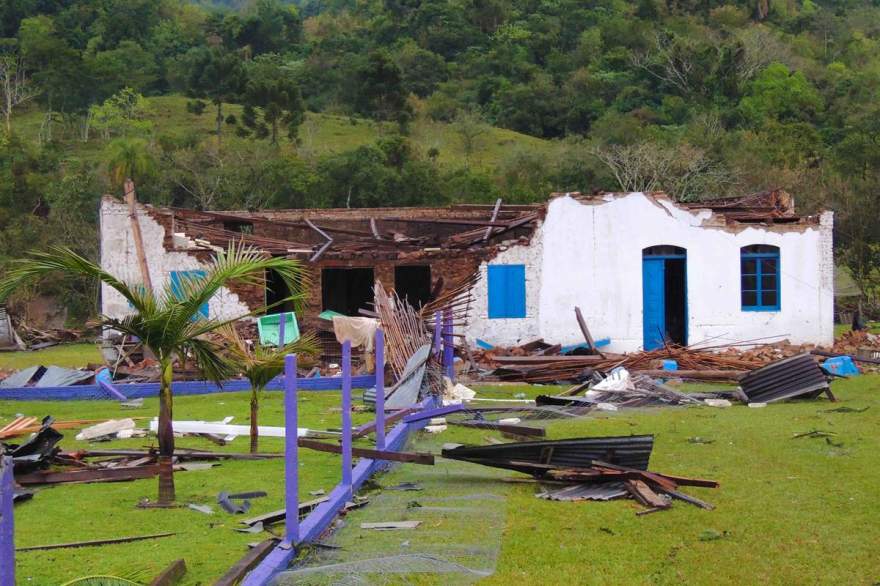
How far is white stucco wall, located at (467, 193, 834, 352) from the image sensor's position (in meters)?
23.6

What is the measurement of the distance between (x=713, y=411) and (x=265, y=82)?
4667 centimetres

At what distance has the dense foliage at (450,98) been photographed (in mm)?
41656

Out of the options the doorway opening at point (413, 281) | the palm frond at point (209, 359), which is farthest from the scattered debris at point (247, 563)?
the doorway opening at point (413, 281)

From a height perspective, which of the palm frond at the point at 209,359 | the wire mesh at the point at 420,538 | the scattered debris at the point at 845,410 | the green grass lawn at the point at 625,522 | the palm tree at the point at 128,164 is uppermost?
the palm tree at the point at 128,164

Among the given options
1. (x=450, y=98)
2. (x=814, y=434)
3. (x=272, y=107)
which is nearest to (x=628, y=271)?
(x=814, y=434)

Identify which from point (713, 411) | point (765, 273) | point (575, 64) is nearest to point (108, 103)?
point (575, 64)

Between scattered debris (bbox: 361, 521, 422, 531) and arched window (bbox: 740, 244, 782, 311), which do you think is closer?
scattered debris (bbox: 361, 521, 422, 531)

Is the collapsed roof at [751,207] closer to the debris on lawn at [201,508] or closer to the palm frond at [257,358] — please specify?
the palm frond at [257,358]

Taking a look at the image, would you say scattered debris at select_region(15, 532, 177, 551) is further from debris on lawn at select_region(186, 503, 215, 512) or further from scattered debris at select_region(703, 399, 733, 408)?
scattered debris at select_region(703, 399, 733, 408)

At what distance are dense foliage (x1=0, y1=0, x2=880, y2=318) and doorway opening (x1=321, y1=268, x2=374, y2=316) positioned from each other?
11.0 m

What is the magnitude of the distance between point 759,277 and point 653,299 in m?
2.37

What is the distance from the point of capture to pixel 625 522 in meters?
8.03

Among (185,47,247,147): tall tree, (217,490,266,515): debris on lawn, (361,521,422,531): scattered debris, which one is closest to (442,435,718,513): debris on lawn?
(361,521,422,531): scattered debris

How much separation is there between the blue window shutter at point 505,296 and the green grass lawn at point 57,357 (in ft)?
29.6
